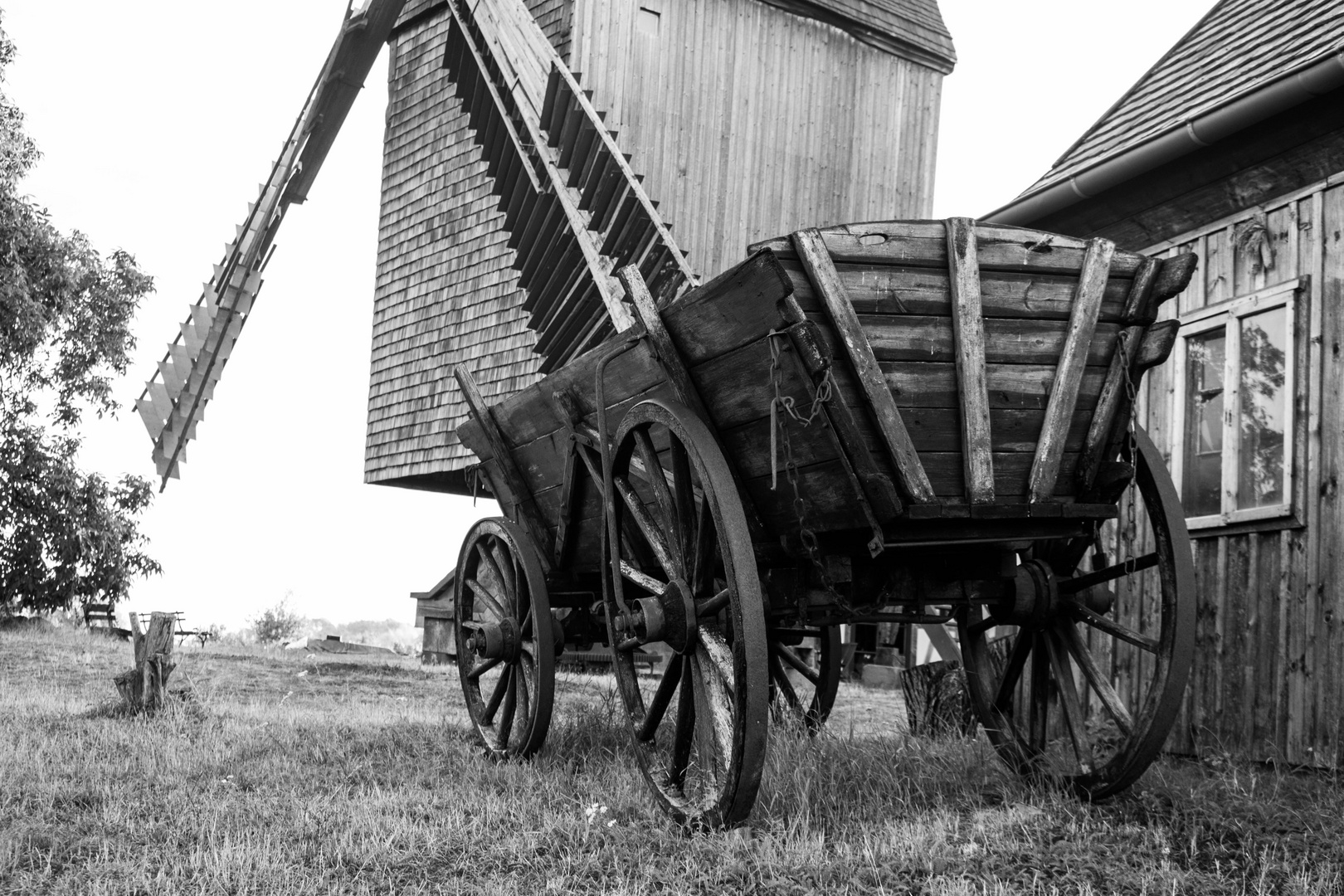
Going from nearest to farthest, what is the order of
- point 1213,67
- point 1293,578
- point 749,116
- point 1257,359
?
point 1293,578 < point 1257,359 < point 1213,67 < point 749,116

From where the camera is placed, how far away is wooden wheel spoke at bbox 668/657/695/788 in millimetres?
4656

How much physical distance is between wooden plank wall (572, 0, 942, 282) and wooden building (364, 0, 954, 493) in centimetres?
2

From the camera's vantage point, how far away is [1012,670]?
5.44 metres

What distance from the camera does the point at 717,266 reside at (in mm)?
14672

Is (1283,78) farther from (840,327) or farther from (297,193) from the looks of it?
(297,193)

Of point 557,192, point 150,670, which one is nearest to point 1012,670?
point 150,670

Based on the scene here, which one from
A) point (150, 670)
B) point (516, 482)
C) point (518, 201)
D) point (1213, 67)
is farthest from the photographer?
point (518, 201)

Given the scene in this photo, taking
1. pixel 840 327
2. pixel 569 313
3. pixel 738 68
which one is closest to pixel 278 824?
pixel 840 327

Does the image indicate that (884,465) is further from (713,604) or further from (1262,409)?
(1262,409)

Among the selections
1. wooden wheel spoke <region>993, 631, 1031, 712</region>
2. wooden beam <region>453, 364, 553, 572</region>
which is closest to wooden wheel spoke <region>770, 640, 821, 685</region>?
wooden beam <region>453, 364, 553, 572</region>

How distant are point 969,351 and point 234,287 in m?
17.7

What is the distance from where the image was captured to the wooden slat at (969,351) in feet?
13.8

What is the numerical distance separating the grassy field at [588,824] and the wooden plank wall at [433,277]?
8651mm

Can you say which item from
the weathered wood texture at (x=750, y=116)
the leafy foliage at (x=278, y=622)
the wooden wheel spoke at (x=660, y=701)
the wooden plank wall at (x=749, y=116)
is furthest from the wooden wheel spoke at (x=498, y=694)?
the leafy foliage at (x=278, y=622)
